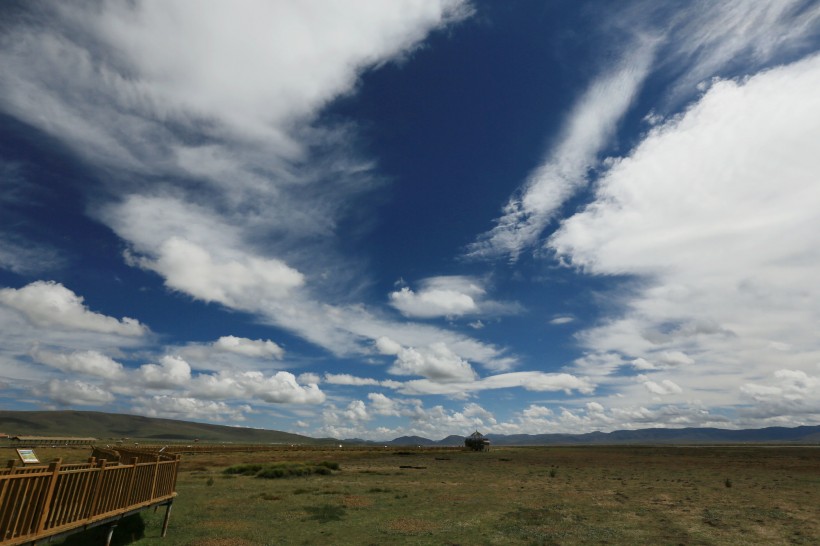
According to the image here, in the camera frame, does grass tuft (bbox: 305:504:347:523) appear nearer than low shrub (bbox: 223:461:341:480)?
Yes

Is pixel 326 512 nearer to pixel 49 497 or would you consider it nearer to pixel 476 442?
pixel 49 497

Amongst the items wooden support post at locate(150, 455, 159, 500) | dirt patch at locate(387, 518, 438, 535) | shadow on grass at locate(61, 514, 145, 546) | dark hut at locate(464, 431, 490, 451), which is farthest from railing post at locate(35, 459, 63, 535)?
dark hut at locate(464, 431, 490, 451)

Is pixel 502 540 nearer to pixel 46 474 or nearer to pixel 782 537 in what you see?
pixel 782 537

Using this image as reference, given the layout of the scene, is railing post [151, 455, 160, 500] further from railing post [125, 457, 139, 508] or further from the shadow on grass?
railing post [125, 457, 139, 508]

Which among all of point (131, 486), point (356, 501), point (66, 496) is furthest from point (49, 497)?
point (356, 501)

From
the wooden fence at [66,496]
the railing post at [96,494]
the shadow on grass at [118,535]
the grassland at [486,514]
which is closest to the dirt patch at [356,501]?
the grassland at [486,514]

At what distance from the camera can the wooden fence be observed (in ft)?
A: 27.9

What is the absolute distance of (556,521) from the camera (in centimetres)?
1970

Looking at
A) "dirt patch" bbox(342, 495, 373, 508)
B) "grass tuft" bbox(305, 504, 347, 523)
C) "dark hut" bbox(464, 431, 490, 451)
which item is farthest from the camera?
"dark hut" bbox(464, 431, 490, 451)

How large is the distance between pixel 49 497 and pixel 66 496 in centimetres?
90

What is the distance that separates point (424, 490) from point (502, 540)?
594 inches

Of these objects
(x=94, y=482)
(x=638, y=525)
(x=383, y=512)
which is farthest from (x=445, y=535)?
(x=94, y=482)

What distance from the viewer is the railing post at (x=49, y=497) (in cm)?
904

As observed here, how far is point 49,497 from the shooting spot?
931 centimetres
